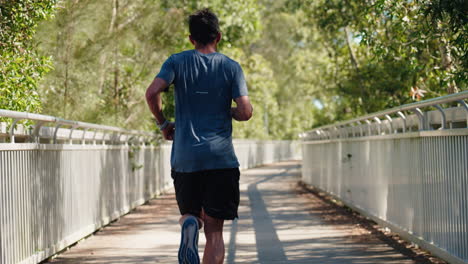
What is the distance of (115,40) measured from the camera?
709 inches

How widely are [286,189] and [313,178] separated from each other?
3.58 feet

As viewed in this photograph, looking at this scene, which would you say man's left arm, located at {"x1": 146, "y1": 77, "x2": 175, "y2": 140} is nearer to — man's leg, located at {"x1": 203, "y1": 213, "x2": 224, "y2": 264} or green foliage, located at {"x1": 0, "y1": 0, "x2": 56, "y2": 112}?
man's leg, located at {"x1": 203, "y1": 213, "x2": 224, "y2": 264}

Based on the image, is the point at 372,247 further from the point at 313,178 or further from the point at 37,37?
the point at 313,178

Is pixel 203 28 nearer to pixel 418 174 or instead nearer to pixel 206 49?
pixel 206 49

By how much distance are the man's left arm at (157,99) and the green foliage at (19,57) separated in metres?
4.50

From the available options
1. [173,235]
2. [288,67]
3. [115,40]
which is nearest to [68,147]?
[173,235]

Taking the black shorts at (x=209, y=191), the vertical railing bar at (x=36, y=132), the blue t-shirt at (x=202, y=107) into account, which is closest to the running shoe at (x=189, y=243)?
the black shorts at (x=209, y=191)

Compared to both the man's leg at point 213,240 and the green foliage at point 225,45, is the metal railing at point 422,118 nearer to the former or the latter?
the green foliage at point 225,45

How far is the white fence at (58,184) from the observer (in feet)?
23.2

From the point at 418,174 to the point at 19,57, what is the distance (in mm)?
4716

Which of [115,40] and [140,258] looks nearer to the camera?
[140,258]

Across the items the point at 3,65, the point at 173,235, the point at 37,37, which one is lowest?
the point at 173,235

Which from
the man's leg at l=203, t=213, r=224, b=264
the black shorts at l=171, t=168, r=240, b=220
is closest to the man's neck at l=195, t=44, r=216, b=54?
the black shorts at l=171, t=168, r=240, b=220

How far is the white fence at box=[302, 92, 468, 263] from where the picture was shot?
7059 millimetres
